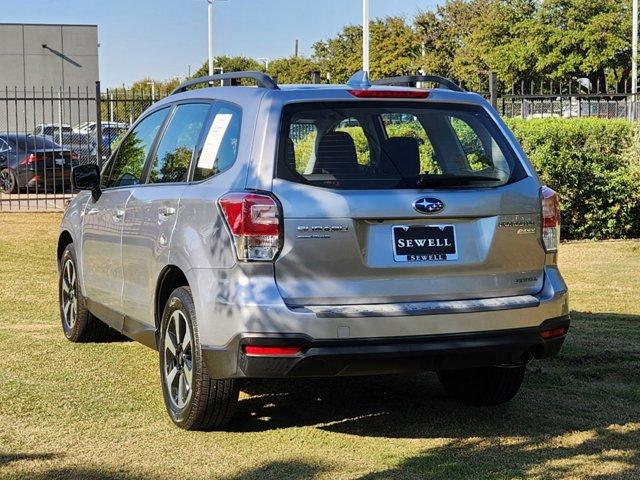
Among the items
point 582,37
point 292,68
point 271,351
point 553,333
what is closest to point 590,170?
point 553,333

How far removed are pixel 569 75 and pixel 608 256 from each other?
45.3 m

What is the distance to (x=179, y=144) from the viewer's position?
6.18m

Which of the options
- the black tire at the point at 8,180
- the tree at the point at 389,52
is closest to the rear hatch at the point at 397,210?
the black tire at the point at 8,180

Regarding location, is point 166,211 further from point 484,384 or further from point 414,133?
point 484,384

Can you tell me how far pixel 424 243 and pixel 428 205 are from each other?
185mm

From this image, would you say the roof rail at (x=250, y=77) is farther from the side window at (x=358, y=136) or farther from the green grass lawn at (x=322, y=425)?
the green grass lawn at (x=322, y=425)

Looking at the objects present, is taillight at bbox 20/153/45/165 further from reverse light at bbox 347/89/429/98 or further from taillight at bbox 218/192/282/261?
taillight at bbox 218/192/282/261

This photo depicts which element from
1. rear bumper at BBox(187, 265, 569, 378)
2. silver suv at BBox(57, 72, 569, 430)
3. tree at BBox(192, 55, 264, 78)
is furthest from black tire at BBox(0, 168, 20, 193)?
tree at BBox(192, 55, 264, 78)

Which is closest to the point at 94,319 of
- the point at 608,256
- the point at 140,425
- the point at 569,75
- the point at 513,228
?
the point at 140,425

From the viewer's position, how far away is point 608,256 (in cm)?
1336

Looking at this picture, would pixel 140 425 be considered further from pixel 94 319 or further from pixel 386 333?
pixel 94 319

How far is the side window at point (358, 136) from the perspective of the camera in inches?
212

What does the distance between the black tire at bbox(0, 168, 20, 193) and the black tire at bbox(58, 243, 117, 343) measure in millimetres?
16537

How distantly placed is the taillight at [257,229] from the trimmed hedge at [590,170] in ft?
32.6
